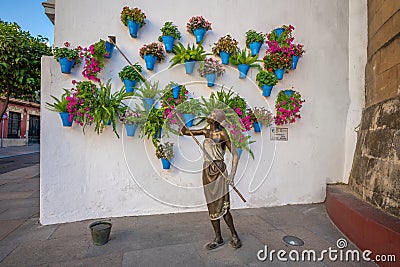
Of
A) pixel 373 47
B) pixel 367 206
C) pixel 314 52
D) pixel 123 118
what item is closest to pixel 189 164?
pixel 123 118

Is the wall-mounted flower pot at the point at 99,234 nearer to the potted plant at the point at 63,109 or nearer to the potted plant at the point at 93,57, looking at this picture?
the potted plant at the point at 63,109

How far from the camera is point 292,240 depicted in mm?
3074

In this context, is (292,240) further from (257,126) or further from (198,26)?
(198,26)

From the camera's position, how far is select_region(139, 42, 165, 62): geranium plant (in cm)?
386

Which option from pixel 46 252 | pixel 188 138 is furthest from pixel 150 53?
pixel 46 252

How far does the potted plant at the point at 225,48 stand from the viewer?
415cm

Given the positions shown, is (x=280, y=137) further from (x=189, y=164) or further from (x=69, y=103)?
(x=69, y=103)

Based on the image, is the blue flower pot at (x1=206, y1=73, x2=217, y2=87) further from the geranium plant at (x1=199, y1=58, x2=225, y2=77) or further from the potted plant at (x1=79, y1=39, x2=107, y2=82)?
the potted plant at (x1=79, y1=39, x2=107, y2=82)

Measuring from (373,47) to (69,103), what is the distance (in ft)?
18.0

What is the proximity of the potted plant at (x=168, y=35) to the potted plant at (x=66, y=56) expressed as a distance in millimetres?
1419

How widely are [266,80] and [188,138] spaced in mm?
1826

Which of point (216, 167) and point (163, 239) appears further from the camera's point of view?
point (163, 239)

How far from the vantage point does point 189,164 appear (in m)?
4.22

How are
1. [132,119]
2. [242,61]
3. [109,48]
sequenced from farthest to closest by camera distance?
[242,61] → [109,48] → [132,119]
